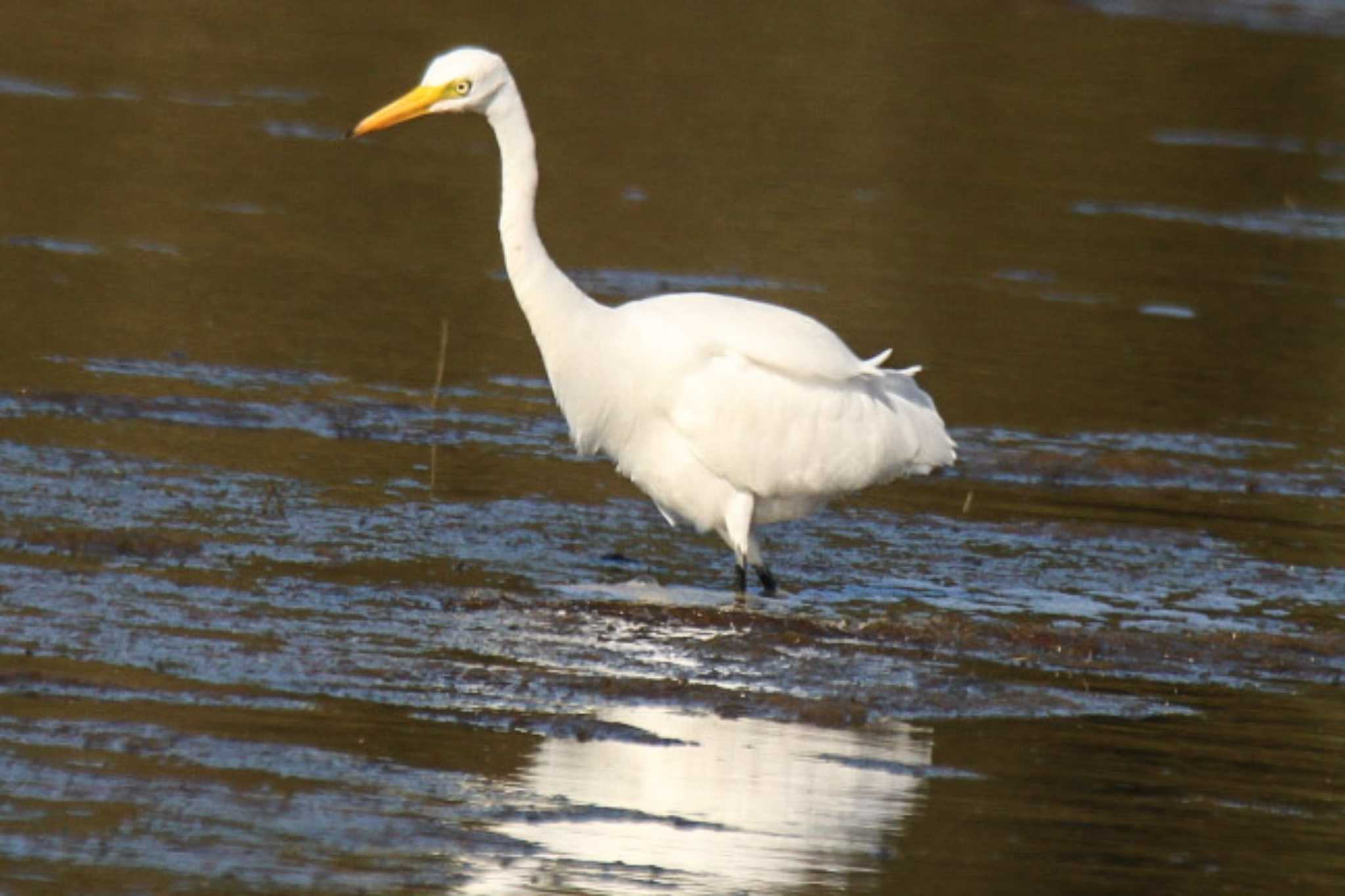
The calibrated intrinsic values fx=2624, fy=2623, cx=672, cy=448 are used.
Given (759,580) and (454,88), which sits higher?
(454,88)

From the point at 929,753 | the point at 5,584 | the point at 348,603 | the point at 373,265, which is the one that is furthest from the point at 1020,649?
the point at 373,265

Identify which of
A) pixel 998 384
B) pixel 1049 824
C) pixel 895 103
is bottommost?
pixel 1049 824

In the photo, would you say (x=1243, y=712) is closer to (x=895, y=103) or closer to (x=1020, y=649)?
(x=1020, y=649)

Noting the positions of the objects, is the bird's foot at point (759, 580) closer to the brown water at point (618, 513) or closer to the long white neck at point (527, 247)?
the brown water at point (618, 513)

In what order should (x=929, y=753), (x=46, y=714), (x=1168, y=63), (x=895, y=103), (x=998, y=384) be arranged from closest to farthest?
1. (x=46, y=714)
2. (x=929, y=753)
3. (x=998, y=384)
4. (x=895, y=103)
5. (x=1168, y=63)

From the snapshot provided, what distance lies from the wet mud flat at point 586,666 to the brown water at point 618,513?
2 centimetres

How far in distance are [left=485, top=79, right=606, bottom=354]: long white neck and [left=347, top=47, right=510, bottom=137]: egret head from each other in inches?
2.3

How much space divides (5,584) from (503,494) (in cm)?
265

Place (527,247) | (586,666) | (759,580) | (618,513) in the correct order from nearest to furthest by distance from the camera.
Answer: (586,666), (527,247), (759,580), (618,513)

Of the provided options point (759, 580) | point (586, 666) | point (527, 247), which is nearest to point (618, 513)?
point (759, 580)

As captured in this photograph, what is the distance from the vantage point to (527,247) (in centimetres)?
943

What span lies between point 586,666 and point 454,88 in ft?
7.98

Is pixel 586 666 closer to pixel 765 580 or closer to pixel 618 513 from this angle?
pixel 765 580

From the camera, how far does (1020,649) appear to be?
8.76 metres
